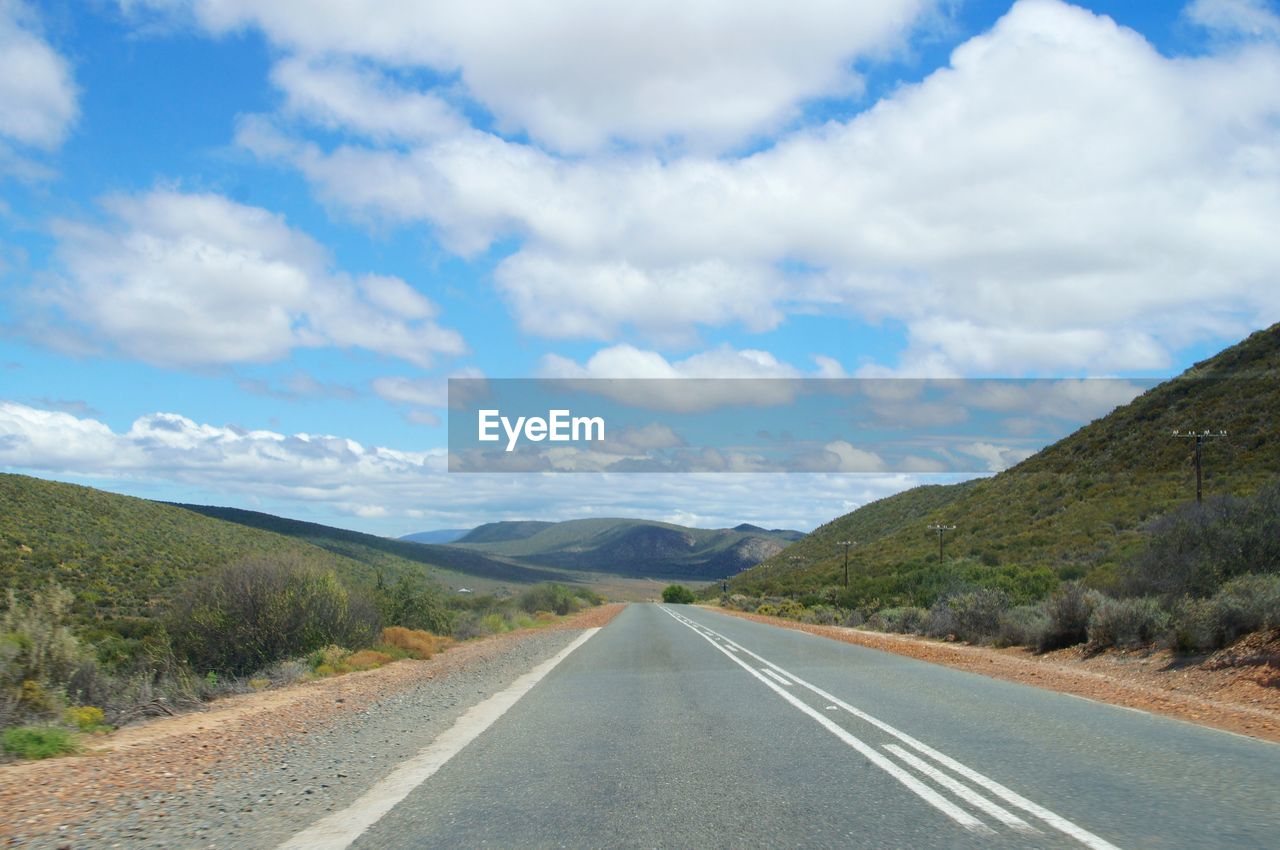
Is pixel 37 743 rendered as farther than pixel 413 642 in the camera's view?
No

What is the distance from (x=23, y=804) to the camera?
21.9ft

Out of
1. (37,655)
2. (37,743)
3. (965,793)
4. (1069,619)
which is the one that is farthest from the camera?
(1069,619)

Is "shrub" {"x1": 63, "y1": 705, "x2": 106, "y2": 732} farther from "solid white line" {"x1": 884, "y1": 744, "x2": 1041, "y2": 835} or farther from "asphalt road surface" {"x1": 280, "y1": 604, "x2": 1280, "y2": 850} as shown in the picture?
"solid white line" {"x1": 884, "y1": 744, "x2": 1041, "y2": 835}

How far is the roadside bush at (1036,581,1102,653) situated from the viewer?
68.1 ft

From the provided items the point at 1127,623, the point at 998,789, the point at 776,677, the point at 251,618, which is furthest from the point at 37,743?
the point at 1127,623

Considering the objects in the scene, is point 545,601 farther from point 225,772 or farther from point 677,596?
point 225,772

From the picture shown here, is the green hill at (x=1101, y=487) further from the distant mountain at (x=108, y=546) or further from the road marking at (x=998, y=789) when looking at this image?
the distant mountain at (x=108, y=546)

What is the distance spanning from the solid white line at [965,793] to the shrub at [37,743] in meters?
7.57

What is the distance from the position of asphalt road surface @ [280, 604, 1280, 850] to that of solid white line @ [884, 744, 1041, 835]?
0.8 inches

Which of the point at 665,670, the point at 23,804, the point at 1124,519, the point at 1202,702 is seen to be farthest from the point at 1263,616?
the point at 1124,519

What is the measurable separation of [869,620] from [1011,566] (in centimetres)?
614

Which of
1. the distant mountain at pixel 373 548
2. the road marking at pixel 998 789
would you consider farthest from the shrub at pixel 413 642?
the distant mountain at pixel 373 548

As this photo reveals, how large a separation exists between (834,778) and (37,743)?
718cm

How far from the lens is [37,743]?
8758 mm
